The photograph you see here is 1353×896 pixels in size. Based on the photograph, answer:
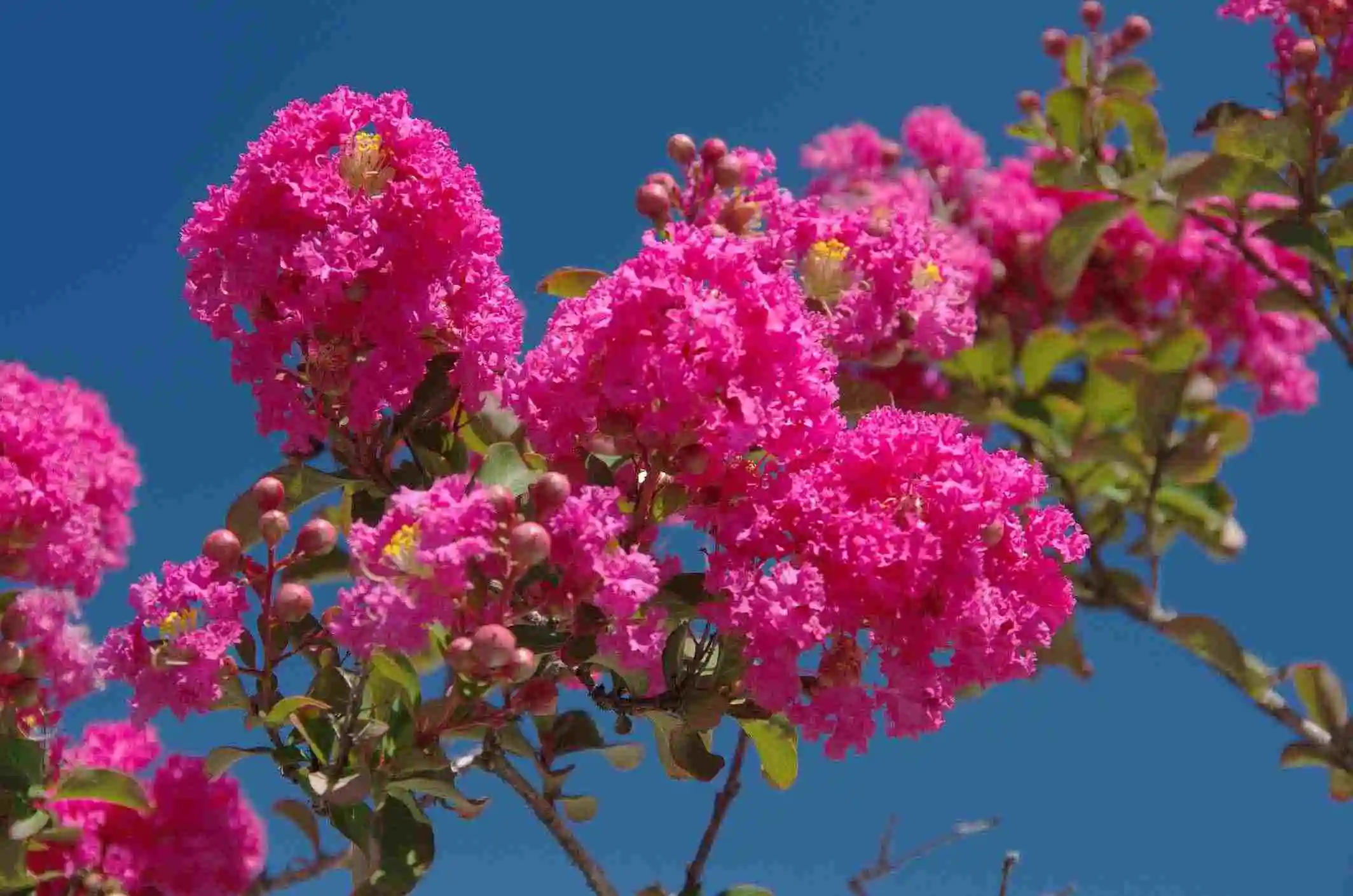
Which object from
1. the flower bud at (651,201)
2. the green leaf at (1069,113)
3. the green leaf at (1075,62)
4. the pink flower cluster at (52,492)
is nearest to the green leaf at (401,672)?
the flower bud at (651,201)

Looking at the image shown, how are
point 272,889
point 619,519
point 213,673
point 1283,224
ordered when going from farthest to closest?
1. point 1283,224
2. point 272,889
3. point 213,673
4. point 619,519

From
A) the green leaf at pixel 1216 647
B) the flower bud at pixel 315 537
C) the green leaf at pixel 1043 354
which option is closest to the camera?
the flower bud at pixel 315 537

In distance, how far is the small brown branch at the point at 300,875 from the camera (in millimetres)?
2145

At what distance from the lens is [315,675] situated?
1717 millimetres

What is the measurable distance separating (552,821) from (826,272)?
A: 84 centimetres

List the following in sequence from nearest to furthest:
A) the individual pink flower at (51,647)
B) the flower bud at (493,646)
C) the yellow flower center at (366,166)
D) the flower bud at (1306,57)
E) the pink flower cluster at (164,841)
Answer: the flower bud at (493,646)
the yellow flower center at (366,166)
the pink flower cluster at (164,841)
the individual pink flower at (51,647)
the flower bud at (1306,57)

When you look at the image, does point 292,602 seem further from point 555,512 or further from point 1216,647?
point 1216,647

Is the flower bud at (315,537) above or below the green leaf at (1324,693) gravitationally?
below

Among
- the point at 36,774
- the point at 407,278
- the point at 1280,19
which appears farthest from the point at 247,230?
the point at 1280,19

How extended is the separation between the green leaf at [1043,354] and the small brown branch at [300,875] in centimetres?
166

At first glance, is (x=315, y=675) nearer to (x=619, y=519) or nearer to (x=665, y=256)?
(x=619, y=519)

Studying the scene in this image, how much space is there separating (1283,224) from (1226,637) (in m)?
0.74

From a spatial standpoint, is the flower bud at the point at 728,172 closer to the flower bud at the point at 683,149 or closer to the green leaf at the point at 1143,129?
the flower bud at the point at 683,149

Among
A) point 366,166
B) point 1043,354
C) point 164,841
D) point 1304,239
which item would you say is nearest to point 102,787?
point 164,841
